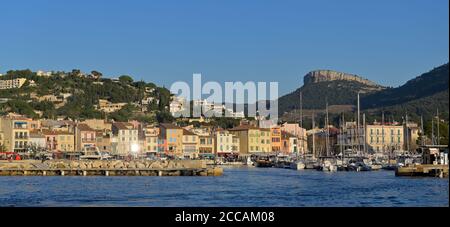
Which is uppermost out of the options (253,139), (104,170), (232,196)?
(253,139)

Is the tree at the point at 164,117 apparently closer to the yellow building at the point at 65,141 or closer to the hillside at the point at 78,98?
the hillside at the point at 78,98

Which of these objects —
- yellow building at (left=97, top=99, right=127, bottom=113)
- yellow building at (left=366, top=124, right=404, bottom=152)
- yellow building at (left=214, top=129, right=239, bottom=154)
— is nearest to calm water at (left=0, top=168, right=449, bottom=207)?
yellow building at (left=214, top=129, right=239, bottom=154)

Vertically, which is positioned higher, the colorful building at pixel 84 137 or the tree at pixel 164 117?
the tree at pixel 164 117

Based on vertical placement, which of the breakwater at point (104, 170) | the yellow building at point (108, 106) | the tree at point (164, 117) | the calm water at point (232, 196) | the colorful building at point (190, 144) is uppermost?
the yellow building at point (108, 106)

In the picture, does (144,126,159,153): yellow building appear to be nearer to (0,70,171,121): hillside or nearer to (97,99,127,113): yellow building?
(0,70,171,121): hillside

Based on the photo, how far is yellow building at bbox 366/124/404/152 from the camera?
411ft

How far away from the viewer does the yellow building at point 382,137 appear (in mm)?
125312

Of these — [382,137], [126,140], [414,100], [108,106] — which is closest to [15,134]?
[126,140]

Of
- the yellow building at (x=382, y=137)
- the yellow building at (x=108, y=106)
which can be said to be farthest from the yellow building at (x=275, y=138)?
the yellow building at (x=108, y=106)

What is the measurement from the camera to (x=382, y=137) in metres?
126

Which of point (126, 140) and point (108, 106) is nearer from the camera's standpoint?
point (126, 140)

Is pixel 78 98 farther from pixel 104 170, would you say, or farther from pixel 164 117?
pixel 104 170

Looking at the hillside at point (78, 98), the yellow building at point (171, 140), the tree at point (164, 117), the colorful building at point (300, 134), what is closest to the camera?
the yellow building at point (171, 140)

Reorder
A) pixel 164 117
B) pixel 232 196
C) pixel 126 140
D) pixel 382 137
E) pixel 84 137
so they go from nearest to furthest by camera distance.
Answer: pixel 232 196 < pixel 84 137 < pixel 126 140 < pixel 382 137 < pixel 164 117
